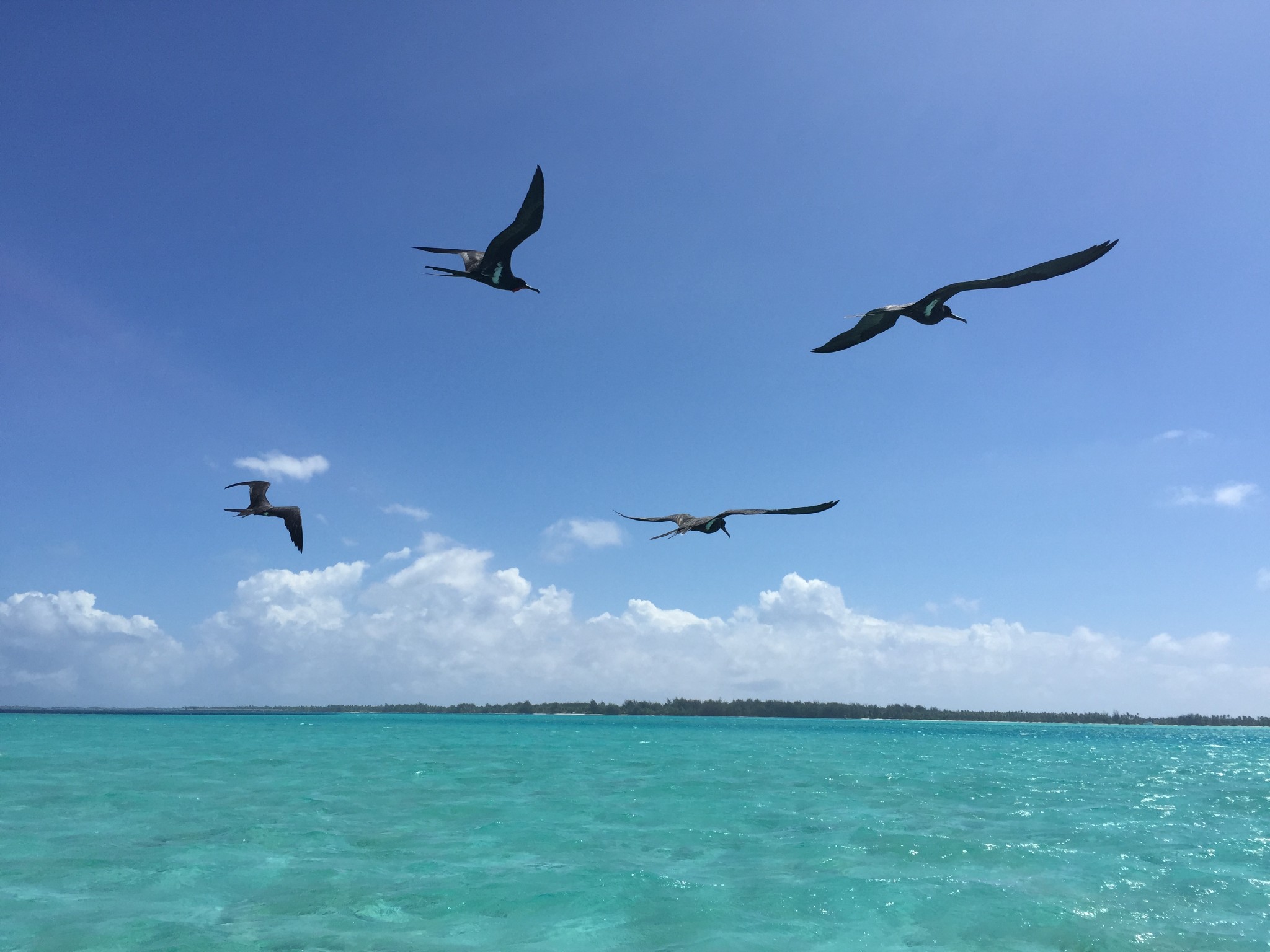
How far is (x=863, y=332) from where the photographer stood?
8.90m

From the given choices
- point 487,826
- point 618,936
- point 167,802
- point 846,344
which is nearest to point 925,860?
point 618,936

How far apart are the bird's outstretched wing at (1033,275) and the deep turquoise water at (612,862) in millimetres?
9830

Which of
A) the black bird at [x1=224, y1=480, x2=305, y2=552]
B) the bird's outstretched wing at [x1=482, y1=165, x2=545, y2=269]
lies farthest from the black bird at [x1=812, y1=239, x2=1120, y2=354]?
the black bird at [x1=224, y1=480, x2=305, y2=552]

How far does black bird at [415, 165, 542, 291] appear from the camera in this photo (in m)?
8.53

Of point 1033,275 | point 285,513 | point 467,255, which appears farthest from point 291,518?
point 1033,275

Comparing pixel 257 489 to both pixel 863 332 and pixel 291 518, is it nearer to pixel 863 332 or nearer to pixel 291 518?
pixel 291 518

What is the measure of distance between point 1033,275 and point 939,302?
54.9 inches

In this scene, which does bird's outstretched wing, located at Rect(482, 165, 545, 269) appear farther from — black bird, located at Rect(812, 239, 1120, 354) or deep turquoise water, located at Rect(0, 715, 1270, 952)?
deep turquoise water, located at Rect(0, 715, 1270, 952)

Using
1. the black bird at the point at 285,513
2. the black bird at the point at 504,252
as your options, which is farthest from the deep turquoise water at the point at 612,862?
the black bird at the point at 504,252

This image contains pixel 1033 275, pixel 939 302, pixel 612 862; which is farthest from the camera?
pixel 612 862

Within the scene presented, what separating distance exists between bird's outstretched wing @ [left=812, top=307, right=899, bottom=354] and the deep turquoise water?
29.4 ft

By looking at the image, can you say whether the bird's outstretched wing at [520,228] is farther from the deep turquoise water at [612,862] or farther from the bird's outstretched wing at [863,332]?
the deep turquoise water at [612,862]

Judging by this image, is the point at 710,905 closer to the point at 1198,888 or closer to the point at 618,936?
the point at 618,936

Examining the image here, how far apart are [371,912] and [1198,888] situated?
602 inches
